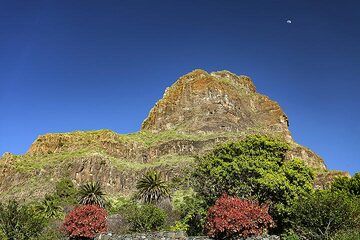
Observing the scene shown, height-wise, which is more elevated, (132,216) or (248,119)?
(248,119)

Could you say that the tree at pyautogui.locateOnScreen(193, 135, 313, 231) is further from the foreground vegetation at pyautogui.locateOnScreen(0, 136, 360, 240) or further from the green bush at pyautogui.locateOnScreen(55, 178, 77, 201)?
the green bush at pyautogui.locateOnScreen(55, 178, 77, 201)

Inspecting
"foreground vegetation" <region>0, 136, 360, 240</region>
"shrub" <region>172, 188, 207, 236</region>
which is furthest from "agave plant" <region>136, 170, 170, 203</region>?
"foreground vegetation" <region>0, 136, 360, 240</region>

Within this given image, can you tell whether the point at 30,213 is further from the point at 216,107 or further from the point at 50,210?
the point at 216,107

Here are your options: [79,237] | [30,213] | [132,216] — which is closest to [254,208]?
[79,237]

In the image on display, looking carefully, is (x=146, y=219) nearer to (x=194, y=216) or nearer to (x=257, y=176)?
(x=194, y=216)

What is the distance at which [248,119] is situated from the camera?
122375 millimetres

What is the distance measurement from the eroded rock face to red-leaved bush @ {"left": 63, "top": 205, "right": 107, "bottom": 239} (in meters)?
76.7

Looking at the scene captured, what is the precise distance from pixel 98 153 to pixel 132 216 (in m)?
Result: 51.1

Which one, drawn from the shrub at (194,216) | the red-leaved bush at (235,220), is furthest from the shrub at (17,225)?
the red-leaved bush at (235,220)

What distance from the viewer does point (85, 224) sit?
95.5ft

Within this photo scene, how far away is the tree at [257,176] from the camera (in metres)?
30.2

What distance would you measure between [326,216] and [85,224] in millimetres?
15564

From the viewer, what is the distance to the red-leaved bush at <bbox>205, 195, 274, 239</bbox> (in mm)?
25406

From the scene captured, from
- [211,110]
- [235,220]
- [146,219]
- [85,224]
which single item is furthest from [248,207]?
[211,110]
